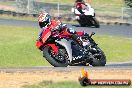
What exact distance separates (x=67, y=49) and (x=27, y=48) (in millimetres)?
9085

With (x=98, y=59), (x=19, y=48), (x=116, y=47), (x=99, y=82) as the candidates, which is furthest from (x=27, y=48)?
(x=99, y=82)

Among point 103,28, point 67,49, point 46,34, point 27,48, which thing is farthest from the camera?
point 103,28

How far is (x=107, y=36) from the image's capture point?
30266 millimetres

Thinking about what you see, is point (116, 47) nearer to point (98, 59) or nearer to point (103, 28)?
point (103, 28)

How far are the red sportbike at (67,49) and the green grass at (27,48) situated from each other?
15.8 feet

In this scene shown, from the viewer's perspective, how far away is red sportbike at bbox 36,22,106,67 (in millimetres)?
15555

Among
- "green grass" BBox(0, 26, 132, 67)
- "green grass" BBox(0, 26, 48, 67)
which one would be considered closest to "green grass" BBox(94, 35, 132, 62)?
"green grass" BBox(0, 26, 132, 67)

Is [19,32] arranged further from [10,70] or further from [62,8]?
[10,70]

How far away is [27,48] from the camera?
24391 millimetres

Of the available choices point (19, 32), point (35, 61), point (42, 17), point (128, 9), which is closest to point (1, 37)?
point (19, 32)

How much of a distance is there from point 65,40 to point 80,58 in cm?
76

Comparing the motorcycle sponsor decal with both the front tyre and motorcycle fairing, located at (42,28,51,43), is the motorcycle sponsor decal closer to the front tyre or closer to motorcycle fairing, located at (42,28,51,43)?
the front tyre

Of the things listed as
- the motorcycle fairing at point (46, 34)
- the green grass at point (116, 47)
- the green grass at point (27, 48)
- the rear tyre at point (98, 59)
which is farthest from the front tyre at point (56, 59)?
the green grass at point (116, 47)

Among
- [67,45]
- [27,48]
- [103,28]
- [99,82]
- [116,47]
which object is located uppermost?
[99,82]
